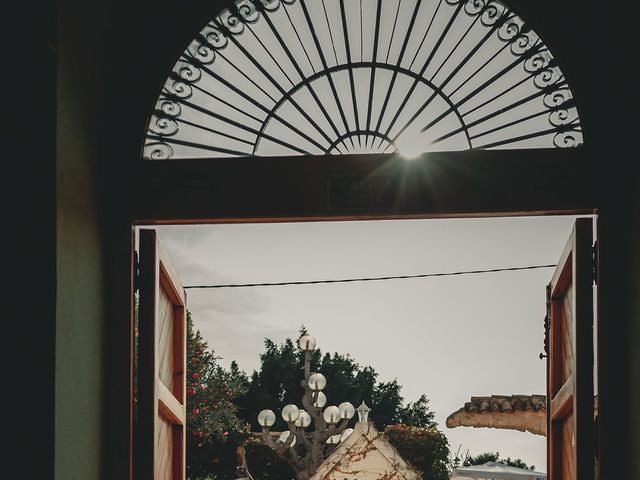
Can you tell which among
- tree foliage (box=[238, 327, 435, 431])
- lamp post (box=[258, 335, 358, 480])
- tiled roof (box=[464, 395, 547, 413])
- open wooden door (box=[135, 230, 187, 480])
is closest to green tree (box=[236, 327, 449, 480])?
tree foliage (box=[238, 327, 435, 431])

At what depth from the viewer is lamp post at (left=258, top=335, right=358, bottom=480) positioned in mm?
10859

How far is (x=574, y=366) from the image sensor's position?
328cm

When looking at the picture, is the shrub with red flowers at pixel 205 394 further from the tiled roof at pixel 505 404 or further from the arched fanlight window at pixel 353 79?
the arched fanlight window at pixel 353 79

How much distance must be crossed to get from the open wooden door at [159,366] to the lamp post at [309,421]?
20.6 ft

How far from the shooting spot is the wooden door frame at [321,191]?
10.9 ft

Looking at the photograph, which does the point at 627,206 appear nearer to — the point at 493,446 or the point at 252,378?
the point at 493,446

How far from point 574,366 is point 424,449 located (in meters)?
13.7

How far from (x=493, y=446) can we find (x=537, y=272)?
3.53 m

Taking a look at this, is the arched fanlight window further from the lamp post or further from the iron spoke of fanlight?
the lamp post

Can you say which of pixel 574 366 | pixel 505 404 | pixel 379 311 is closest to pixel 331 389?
pixel 379 311

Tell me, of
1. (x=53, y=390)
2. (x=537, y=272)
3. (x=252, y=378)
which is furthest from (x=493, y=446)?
(x=53, y=390)

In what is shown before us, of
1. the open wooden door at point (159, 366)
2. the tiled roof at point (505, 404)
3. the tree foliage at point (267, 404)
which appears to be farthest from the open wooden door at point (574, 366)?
the tree foliage at point (267, 404)

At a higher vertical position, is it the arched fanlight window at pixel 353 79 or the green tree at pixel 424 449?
the arched fanlight window at pixel 353 79

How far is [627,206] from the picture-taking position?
128 inches
